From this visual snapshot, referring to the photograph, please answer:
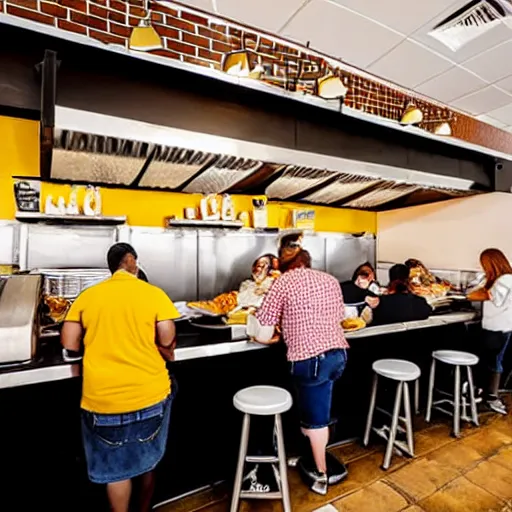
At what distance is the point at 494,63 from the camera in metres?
3.19

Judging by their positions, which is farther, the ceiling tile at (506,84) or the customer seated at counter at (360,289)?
the ceiling tile at (506,84)

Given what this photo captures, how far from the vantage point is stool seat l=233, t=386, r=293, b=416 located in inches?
77.2

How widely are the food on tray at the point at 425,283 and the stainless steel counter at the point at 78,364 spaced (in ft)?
2.60

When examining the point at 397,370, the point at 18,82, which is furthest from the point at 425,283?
the point at 18,82

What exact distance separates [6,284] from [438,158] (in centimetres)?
Answer: 401

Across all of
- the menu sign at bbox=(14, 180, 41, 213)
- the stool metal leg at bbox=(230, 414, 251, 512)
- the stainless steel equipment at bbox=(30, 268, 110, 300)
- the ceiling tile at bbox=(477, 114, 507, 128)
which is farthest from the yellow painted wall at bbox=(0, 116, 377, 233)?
the stool metal leg at bbox=(230, 414, 251, 512)

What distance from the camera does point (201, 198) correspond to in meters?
4.14

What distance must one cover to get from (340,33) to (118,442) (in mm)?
3127

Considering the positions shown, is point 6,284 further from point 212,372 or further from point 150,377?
point 212,372

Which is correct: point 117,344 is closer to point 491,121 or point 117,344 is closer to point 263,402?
point 263,402

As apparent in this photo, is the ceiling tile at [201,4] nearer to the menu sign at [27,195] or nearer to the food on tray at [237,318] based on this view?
the menu sign at [27,195]

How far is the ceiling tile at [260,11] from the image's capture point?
2410 millimetres

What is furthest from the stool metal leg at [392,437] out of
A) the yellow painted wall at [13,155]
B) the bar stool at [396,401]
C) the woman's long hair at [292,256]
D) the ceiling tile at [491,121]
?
the ceiling tile at [491,121]

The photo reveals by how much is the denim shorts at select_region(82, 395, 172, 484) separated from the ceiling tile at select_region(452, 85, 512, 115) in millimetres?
4317
